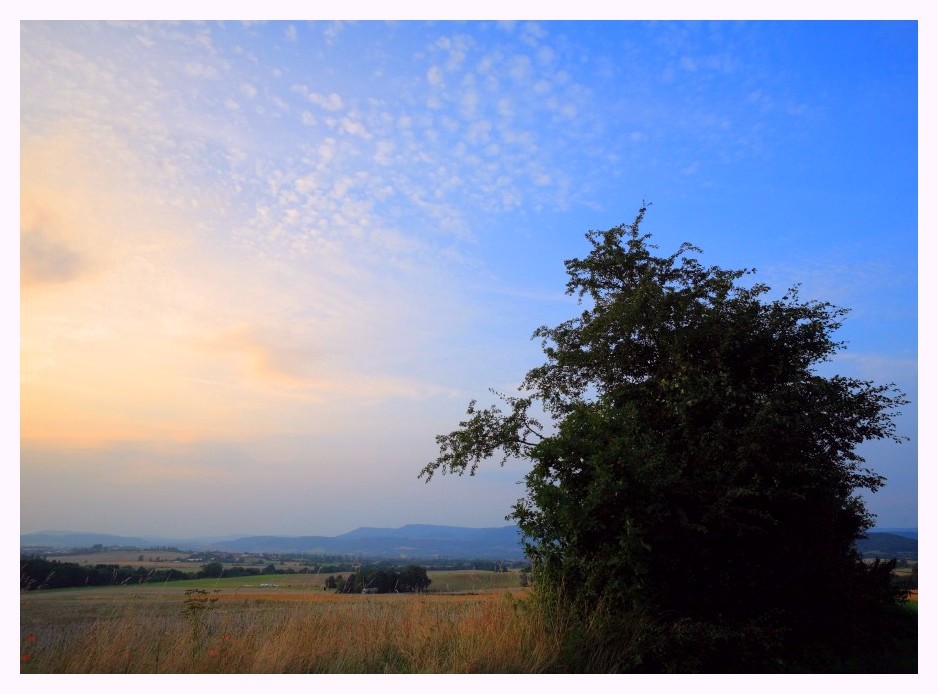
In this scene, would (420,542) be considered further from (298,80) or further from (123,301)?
(298,80)

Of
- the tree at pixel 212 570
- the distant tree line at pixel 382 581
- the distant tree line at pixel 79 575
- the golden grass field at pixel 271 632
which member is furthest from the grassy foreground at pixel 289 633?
the tree at pixel 212 570

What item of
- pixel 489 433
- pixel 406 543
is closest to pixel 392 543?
pixel 406 543

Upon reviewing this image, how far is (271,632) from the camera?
826 centimetres

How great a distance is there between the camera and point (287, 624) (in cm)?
862

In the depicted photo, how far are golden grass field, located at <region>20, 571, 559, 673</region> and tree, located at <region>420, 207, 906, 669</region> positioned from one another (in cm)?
144

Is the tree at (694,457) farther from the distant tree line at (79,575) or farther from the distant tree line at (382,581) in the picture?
the distant tree line at (79,575)

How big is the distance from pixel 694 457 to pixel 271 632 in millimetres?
7236

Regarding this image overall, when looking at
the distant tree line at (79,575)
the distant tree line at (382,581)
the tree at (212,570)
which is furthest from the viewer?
the tree at (212,570)

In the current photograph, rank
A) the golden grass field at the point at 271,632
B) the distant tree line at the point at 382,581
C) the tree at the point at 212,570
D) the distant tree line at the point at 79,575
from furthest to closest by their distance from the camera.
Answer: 1. the tree at the point at 212,570
2. the distant tree line at the point at 382,581
3. the distant tree line at the point at 79,575
4. the golden grass field at the point at 271,632

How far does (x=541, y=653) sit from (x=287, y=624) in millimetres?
3291

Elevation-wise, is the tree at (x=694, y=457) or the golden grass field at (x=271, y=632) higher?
the tree at (x=694, y=457)

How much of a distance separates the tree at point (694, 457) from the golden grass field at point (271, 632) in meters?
1.44

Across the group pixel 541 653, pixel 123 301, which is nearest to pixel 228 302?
pixel 123 301

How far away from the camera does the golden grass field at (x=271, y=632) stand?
755cm
